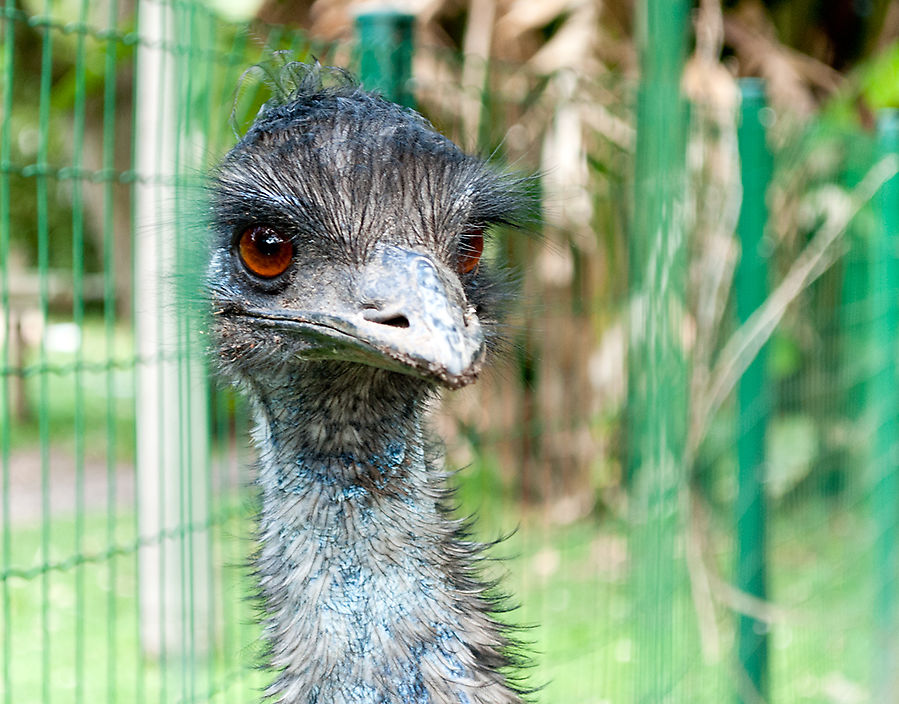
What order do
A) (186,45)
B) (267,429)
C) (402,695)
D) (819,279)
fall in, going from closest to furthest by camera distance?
1. (402,695)
2. (267,429)
3. (186,45)
4. (819,279)

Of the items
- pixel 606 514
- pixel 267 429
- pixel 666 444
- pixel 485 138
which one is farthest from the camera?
pixel 606 514

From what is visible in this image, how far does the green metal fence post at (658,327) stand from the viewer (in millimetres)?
2865

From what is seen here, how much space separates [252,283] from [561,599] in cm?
272

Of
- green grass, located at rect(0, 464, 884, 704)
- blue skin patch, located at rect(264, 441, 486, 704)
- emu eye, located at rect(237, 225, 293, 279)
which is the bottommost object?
green grass, located at rect(0, 464, 884, 704)

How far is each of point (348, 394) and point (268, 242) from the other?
Result: 0.21 metres

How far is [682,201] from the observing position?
10.2 feet

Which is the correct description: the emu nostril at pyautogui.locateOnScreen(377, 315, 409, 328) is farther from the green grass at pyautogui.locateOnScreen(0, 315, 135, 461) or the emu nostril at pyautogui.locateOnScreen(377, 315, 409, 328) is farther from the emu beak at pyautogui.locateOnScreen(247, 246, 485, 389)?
the green grass at pyautogui.locateOnScreen(0, 315, 135, 461)

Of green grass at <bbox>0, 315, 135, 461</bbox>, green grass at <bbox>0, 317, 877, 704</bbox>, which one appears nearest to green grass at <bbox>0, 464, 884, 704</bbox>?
green grass at <bbox>0, 317, 877, 704</bbox>

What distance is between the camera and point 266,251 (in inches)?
53.1

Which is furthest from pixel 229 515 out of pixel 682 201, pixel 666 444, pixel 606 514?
pixel 606 514

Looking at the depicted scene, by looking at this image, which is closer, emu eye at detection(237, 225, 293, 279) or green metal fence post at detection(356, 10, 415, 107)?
emu eye at detection(237, 225, 293, 279)

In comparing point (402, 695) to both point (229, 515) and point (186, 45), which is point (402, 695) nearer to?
point (229, 515)

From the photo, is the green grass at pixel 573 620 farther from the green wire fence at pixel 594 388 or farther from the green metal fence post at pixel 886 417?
the green metal fence post at pixel 886 417

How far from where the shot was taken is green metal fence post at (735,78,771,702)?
132 inches
